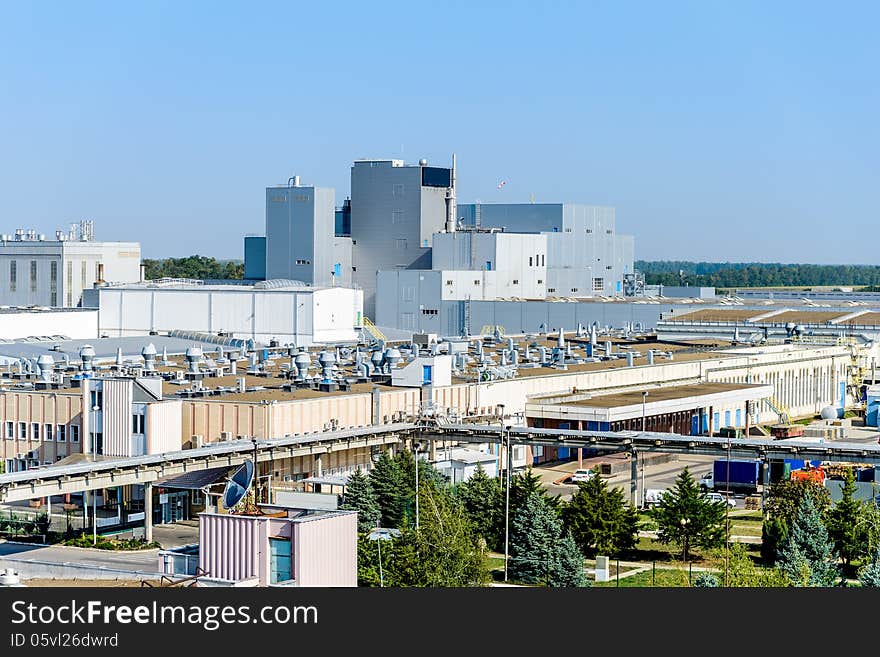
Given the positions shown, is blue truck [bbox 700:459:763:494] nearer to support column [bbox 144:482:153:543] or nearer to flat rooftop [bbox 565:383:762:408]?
flat rooftop [bbox 565:383:762:408]

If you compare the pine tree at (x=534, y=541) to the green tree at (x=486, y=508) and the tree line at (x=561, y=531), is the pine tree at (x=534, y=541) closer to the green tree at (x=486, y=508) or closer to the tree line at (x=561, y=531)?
the tree line at (x=561, y=531)

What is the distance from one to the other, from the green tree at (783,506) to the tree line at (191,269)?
131 metres

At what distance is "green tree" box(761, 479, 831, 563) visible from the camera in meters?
35.4

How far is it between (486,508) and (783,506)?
6959mm

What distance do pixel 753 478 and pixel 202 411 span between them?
15680 mm

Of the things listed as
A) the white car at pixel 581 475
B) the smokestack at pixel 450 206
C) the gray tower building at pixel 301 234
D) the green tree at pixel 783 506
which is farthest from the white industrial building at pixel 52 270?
the green tree at pixel 783 506

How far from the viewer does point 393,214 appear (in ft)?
317

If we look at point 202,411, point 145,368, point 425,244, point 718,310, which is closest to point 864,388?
point 718,310

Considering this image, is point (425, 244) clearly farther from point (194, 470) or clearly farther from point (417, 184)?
point (194, 470)

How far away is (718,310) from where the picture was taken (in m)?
89.6

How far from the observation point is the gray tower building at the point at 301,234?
93438 millimetres

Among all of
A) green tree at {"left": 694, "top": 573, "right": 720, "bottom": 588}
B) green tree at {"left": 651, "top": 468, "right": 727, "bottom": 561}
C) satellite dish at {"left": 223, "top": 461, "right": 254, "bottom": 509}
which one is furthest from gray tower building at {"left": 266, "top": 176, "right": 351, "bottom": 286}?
satellite dish at {"left": 223, "top": 461, "right": 254, "bottom": 509}

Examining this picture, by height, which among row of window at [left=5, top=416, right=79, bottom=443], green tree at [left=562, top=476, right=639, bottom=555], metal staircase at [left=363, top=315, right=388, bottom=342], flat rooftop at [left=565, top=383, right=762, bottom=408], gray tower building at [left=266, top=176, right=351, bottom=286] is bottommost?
green tree at [left=562, top=476, right=639, bottom=555]

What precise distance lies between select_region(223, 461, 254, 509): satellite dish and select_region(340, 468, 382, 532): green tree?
1101cm
